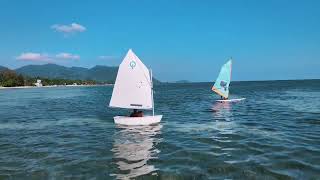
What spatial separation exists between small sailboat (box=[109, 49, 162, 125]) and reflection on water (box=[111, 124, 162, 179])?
239 cm

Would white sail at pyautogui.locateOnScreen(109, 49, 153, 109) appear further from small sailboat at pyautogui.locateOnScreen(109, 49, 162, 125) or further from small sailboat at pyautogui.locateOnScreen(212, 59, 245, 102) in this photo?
small sailboat at pyautogui.locateOnScreen(212, 59, 245, 102)

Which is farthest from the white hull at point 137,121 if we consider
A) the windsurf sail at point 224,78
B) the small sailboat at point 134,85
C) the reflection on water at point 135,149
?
the windsurf sail at point 224,78

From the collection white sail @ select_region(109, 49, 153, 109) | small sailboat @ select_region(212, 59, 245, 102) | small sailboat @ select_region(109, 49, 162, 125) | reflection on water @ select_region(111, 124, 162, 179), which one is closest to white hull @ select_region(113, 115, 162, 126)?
small sailboat @ select_region(109, 49, 162, 125)

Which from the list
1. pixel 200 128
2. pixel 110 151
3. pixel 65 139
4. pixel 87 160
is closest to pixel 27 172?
pixel 87 160

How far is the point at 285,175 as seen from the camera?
18594 millimetres

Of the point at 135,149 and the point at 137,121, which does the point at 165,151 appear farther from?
the point at 137,121

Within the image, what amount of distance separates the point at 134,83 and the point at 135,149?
1422 centimetres

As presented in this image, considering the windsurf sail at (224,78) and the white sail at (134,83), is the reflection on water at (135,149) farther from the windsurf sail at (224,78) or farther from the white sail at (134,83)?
the windsurf sail at (224,78)

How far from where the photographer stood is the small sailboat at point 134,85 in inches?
1533

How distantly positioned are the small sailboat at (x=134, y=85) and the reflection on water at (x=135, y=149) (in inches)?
93.9

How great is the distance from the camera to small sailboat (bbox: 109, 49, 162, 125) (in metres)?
38.9

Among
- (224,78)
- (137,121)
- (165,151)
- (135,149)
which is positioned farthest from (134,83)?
(224,78)

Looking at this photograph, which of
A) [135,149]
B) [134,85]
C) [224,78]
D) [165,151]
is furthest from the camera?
[224,78]

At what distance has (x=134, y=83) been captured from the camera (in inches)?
1548
